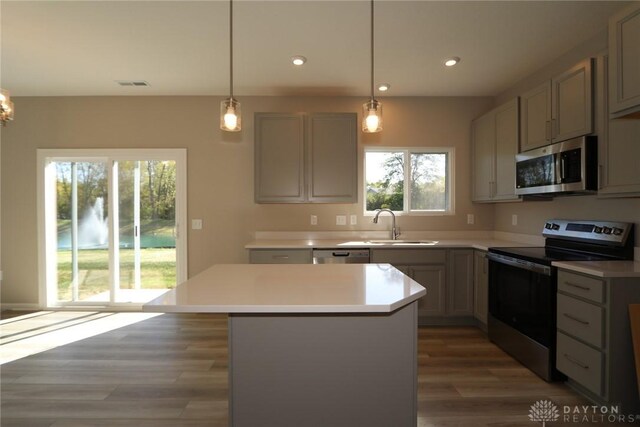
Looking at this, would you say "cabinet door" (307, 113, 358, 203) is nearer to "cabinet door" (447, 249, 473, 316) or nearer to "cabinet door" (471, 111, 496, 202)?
"cabinet door" (447, 249, 473, 316)

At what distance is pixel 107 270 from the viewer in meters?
4.17

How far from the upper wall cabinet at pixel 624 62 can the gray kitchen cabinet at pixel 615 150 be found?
0.08 metres

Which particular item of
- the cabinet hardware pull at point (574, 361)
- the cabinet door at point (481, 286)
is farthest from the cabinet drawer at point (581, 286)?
the cabinet door at point (481, 286)

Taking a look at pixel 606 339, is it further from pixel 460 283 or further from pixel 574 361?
pixel 460 283

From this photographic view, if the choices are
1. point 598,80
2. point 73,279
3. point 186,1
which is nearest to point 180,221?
point 73,279

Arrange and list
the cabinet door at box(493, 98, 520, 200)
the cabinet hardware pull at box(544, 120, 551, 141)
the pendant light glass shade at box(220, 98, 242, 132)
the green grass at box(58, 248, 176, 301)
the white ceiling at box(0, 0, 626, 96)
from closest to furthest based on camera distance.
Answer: the pendant light glass shade at box(220, 98, 242, 132)
the white ceiling at box(0, 0, 626, 96)
the cabinet hardware pull at box(544, 120, 551, 141)
the cabinet door at box(493, 98, 520, 200)
the green grass at box(58, 248, 176, 301)

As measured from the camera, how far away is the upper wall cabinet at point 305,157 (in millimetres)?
3646

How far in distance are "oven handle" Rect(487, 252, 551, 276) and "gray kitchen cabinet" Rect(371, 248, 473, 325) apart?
411 millimetres

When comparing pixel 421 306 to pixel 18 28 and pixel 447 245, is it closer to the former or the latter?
pixel 447 245

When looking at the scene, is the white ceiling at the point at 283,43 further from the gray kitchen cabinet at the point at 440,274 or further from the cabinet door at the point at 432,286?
the cabinet door at the point at 432,286

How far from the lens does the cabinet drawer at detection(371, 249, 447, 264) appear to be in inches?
135

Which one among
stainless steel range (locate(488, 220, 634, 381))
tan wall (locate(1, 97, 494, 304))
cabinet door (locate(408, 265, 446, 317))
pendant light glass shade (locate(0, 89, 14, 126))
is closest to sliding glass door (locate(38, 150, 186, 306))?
tan wall (locate(1, 97, 494, 304))

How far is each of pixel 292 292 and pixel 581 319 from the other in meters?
1.91

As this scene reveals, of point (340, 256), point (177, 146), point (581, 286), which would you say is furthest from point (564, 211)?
point (177, 146)
